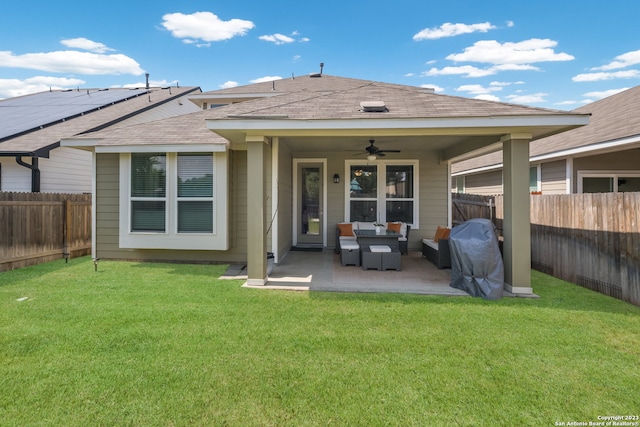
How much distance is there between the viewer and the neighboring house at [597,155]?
7.07 metres

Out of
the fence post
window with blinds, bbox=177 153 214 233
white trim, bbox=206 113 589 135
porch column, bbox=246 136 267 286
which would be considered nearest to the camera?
white trim, bbox=206 113 589 135

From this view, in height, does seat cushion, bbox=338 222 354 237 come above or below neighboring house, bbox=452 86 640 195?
below

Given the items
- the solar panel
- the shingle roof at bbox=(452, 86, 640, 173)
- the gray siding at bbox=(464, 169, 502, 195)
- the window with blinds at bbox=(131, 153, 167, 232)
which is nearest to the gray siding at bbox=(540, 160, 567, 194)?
the shingle roof at bbox=(452, 86, 640, 173)

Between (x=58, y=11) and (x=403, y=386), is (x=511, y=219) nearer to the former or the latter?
(x=403, y=386)

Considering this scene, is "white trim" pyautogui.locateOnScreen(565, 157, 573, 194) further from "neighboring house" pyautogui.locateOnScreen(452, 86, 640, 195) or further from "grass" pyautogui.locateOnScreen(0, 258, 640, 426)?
"grass" pyautogui.locateOnScreen(0, 258, 640, 426)

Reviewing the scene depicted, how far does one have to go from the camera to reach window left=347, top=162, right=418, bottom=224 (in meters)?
8.66

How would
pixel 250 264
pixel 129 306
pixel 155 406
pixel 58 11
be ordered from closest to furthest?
pixel 155 406, pixel 129 306, pixel 250 264, pixel 58 11

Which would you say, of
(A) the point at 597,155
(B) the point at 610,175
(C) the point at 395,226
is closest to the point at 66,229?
(C) the point at 395,226

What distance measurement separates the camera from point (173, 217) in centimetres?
658

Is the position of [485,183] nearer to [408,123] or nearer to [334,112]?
[408,123]

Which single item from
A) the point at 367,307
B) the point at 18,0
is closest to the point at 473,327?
the point at 367,307

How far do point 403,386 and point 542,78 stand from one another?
61.0 ft

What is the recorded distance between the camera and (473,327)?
3629 millimetres

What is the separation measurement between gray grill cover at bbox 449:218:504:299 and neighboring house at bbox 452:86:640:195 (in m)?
4.36
